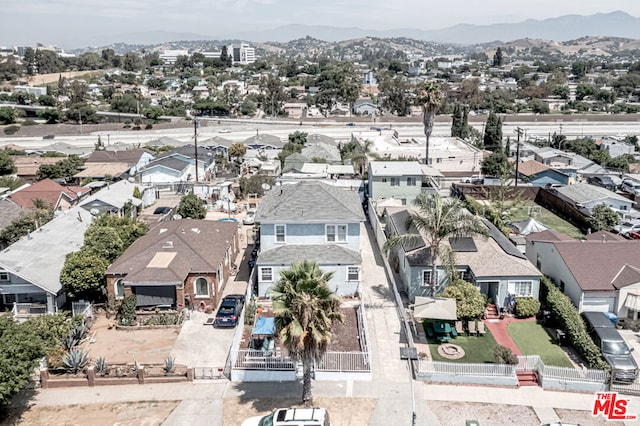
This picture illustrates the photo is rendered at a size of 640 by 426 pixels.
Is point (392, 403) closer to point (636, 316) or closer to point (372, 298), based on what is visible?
point (372, 298)

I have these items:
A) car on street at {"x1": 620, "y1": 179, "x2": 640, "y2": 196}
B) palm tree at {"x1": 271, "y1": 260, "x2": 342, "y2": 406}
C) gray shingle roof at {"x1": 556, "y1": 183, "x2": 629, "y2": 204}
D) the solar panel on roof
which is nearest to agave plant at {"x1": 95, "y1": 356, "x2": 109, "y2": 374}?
palm tree at {"x1": 271, "y1": 260, "x2": 342, "y2": 406}

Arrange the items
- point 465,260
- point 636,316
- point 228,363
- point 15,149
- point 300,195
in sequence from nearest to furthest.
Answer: point 228,363
point 636,316
point 465,260
point 300,195
point 15,149

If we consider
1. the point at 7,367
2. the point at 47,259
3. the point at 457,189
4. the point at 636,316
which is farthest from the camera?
the point at 457,189

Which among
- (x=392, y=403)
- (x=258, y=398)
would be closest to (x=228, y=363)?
(x=258, y=398)

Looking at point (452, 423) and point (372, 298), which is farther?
point (372, 298)

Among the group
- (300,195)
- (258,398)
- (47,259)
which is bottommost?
(258,398)

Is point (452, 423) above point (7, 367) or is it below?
below

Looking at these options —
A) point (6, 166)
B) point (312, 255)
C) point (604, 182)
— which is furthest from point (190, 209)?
point (604, 182)
